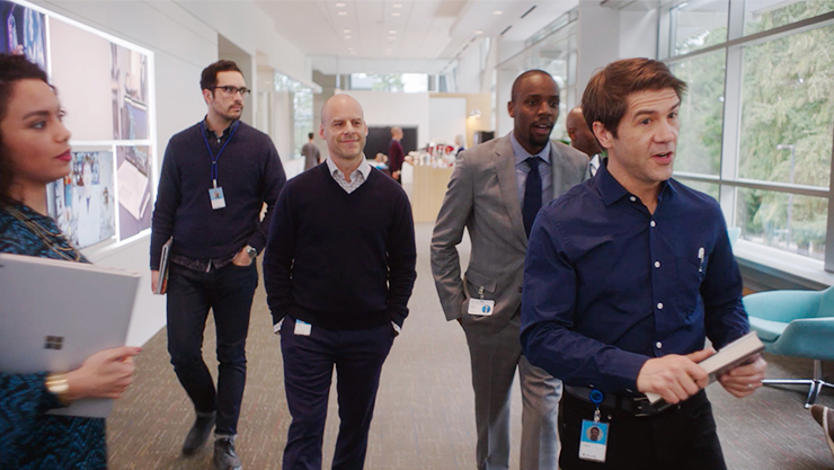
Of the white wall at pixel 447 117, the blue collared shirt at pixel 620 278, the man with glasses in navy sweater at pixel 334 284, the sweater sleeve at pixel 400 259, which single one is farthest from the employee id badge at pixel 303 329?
the white wall at pixel 447 117

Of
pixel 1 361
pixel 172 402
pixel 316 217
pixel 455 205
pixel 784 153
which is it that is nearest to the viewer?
pixel 1 361

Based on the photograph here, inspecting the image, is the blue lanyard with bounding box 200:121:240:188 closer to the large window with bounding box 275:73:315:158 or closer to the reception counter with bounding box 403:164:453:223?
the reception counter with bounding box 403:164:453:223

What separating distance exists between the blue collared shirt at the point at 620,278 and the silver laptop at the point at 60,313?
A: 0.88m

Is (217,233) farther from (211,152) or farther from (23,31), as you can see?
(23,31)

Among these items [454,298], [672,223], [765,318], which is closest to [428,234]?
[765,318]

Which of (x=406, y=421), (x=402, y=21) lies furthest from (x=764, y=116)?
(x=402, y=21)

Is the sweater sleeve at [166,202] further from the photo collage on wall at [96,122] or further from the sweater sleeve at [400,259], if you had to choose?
the sweater sleeve at [400,259]

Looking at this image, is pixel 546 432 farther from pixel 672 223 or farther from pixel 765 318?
pixel 765 318

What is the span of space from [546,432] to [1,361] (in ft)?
6.27

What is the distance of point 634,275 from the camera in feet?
5.10

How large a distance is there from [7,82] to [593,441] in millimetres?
1418

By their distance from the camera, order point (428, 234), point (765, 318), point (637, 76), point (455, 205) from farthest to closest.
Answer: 1. point (428, 234)
2. point (765, 318)
3. point (455, 205)
4. point (637, 76)

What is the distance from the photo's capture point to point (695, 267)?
158 centimetres

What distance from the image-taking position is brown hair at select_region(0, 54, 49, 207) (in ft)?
4.09
